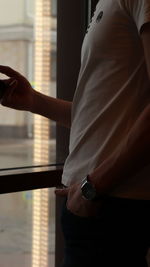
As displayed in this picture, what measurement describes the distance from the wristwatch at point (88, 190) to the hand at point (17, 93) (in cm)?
41

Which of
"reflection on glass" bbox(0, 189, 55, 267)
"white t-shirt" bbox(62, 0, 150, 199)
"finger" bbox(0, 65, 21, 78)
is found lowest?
"reflection on glass" bbox(0, 189, 55, 267)

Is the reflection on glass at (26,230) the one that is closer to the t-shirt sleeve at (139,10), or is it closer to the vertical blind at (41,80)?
the vertical blind at (41,80)

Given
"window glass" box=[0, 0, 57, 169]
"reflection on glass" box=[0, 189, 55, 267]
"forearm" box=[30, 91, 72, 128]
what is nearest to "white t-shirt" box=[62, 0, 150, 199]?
"forearm" box=[30, 91, 72, 128]

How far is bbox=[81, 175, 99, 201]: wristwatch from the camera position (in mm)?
823

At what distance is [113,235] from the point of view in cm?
85

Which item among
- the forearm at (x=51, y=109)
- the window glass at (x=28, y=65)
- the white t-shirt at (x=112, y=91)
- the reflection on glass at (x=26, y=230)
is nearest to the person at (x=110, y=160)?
the white t-shirt at (x=112, y=91)

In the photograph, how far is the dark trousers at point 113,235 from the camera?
0.84m

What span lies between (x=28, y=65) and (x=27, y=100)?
0.94 feet

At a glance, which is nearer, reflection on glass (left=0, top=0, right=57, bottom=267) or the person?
the person

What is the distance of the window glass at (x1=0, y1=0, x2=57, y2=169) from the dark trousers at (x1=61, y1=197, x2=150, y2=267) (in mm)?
544

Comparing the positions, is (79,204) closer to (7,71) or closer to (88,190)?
(88,190)

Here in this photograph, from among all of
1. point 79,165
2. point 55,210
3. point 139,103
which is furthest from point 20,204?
point 139,103

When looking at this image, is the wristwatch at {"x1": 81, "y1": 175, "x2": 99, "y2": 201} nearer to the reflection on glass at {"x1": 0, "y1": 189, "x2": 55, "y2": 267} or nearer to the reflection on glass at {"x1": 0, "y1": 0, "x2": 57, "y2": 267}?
the reflection on glass at {"x1": 0, "y1": 0, "x2": 57, "y2": 267}

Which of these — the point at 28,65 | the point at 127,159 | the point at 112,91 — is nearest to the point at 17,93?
the point at 28,65
